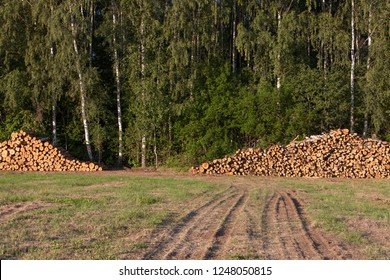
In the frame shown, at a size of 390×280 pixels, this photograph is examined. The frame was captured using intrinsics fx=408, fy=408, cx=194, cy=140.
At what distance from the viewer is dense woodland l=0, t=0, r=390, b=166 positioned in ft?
68.1

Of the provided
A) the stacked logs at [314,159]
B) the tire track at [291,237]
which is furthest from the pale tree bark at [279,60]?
the tire track at [291,237]

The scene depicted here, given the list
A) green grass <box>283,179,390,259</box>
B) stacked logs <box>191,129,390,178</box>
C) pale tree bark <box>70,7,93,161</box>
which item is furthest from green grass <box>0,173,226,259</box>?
pale tree bark <box>70,7,93,161</box>

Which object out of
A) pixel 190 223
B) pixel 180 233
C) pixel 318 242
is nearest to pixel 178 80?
pixel 190 223

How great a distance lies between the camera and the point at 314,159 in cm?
1800

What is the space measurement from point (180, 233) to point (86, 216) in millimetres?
2227

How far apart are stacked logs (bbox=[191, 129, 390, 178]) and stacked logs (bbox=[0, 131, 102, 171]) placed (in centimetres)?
590

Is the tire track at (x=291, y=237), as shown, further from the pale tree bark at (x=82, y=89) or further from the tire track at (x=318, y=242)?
the pale tree bark at (x=82, y=89)

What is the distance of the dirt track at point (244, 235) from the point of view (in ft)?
18.3

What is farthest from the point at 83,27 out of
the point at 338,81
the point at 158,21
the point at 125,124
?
the point at 338,81

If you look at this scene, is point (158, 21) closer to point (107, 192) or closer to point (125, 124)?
point (125, 124)

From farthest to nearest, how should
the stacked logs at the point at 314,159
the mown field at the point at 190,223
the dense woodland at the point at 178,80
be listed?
the dense woodland at the point at 178,80, the stacked logs at the point at 314,159, the mown field at the point at 190,223

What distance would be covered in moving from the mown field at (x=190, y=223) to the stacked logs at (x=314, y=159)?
5.34m
